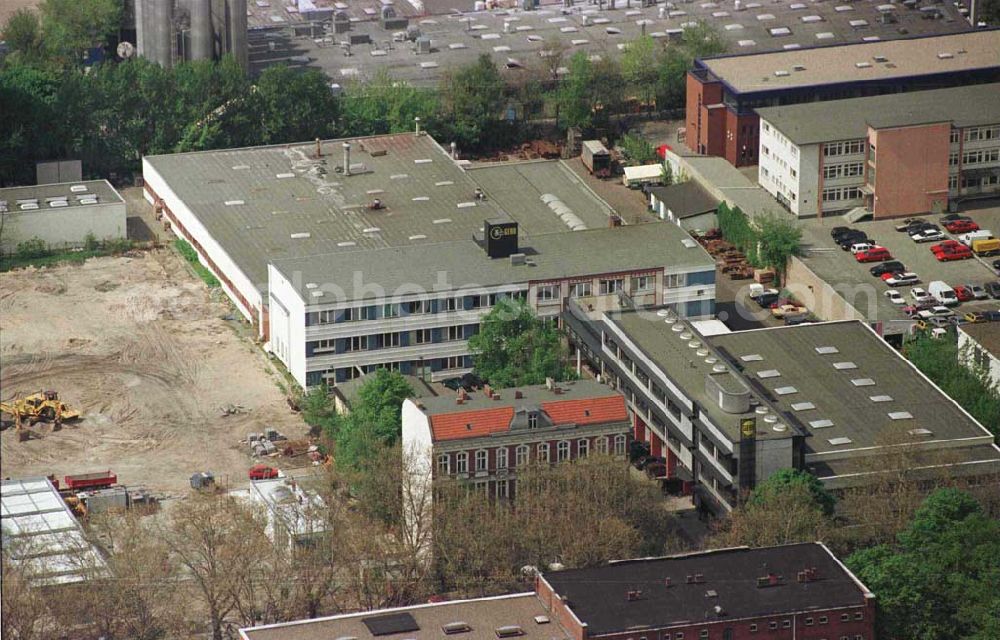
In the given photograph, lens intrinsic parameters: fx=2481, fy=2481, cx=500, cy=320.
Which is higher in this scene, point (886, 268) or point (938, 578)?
point (886, 268)

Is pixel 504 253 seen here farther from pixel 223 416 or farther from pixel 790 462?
pixel 790 462

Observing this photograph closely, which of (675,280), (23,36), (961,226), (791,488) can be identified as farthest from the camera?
(23,36)

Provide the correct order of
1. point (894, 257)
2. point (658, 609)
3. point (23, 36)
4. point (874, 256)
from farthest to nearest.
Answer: point (23, 36) < point (894, 257) < point (874, 256) < point (658, 609)

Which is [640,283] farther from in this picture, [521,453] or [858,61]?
[858,61]

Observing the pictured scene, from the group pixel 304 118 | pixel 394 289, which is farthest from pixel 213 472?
pixel 304 118

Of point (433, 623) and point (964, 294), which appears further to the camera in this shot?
point (964, 294)

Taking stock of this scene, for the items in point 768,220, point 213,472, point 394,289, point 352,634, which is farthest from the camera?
point 768,220

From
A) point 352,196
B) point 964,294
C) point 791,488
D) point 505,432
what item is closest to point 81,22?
point 352,196
